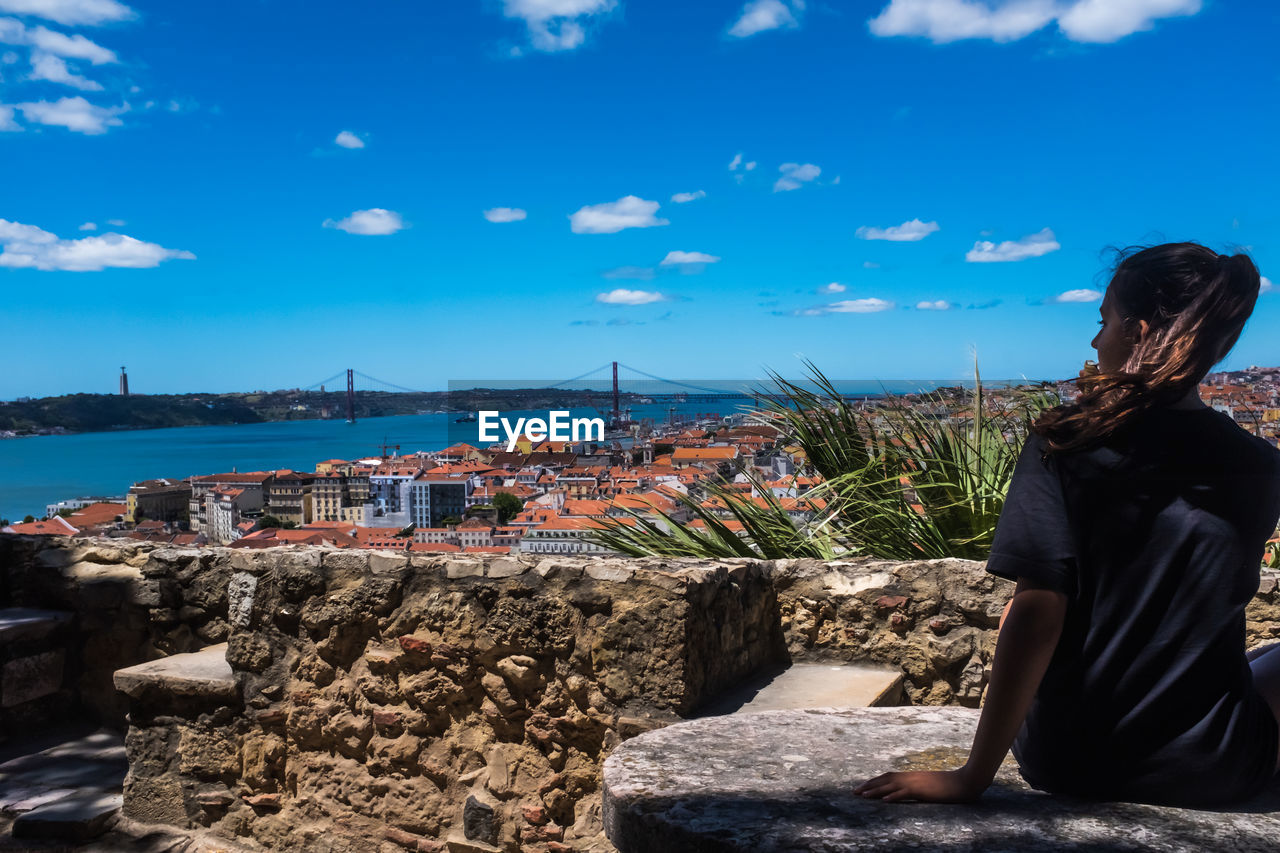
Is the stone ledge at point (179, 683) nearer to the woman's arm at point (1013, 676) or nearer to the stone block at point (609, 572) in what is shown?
the stone block at point (609, 572)

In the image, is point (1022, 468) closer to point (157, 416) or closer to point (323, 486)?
point (323, 486)

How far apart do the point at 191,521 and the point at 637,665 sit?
8.78 metres

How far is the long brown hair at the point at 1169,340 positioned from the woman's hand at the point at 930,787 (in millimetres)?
471

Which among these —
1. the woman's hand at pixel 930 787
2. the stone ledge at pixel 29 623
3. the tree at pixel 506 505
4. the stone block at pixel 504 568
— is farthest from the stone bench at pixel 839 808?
the tree at pixel 506 505

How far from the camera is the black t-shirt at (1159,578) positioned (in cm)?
117

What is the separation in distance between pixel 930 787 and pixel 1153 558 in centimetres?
43

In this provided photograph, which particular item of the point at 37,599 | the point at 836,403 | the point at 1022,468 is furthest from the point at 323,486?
the point at 1022,468

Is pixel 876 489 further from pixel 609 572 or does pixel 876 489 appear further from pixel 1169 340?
pixel 1169 340

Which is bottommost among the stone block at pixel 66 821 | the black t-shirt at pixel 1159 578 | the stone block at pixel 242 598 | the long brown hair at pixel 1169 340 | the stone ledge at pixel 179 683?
the stone block at pixel 66 821

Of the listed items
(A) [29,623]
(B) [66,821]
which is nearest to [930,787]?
(B) [66,821]

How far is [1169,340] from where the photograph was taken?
119 cm

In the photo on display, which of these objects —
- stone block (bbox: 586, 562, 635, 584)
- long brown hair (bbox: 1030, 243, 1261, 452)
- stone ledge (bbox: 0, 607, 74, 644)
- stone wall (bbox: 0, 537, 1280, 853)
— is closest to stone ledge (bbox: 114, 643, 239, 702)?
stone wall (bbox: 0, 537, 1280, 853)

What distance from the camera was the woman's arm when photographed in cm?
117

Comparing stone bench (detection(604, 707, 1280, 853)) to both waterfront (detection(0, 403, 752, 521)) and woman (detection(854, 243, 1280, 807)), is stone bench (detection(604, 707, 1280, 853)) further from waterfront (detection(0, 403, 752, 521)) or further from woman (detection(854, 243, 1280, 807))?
waterfront (detection(0, 403, 752, 521))
